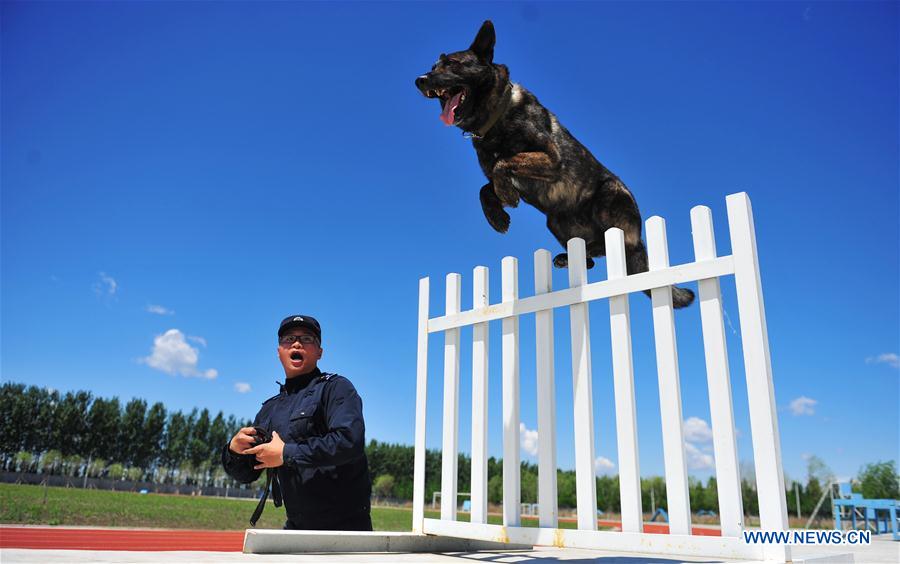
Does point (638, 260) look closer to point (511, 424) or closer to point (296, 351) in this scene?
point (511, 424)

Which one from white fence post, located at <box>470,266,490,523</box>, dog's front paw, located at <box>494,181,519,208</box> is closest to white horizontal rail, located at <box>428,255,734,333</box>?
white fence post, located at <box>470,266,490,523</box>

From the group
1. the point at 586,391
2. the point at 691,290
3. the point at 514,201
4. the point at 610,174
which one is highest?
the point at 610,174

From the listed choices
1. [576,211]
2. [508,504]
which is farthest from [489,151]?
[508,504]

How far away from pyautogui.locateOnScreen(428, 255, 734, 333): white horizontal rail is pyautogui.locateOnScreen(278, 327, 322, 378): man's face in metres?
1.06

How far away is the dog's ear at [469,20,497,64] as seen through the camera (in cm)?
306

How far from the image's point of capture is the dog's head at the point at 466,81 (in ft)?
9.89

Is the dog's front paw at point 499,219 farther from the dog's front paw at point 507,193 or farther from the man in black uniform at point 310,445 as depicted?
the man in black uniform at point 310,445

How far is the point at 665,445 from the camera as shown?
106 inches

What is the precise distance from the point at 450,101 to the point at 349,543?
7.96 feet

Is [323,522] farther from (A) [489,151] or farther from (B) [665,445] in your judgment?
(A) [489,151]

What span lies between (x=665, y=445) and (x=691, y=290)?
38.0 inches

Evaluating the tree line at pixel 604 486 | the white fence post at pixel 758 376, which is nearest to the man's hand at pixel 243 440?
the white fence post at pixel 758 376

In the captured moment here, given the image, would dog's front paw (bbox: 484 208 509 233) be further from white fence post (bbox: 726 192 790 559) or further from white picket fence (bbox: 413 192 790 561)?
white fence post (bbox: 726 192 790 559)

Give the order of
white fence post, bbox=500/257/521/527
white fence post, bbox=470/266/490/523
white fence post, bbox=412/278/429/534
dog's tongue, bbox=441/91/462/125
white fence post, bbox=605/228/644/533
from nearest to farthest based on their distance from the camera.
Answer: white fence post, bbox=605/228/644/533 → dog's tongue, bbox=441/91/462/125 → white fence post, bbox=500/257/521/527 → white fence post, bbox=470/266/490/523 → white fence post, bbox=412/278/429/534
